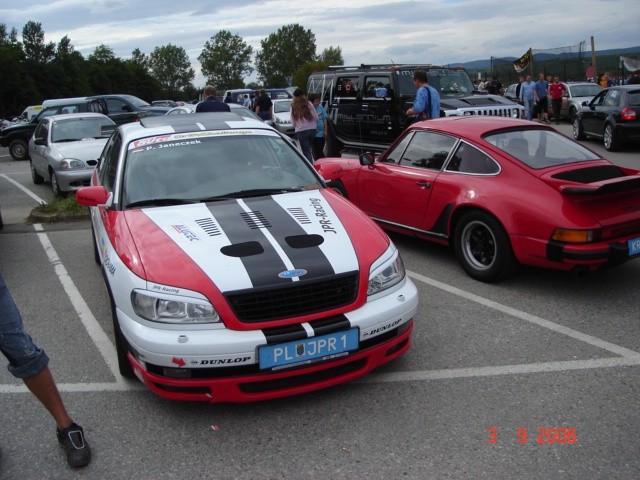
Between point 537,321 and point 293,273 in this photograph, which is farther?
point 537,321

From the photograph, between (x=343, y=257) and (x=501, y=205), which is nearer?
(x=343, y=257)

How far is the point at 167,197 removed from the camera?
14.4 feet

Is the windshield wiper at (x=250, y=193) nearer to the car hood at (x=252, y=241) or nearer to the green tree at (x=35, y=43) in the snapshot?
the car hood at (x=252, y=241)

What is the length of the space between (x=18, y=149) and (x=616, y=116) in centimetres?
1744

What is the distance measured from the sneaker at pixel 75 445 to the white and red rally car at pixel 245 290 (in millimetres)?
440

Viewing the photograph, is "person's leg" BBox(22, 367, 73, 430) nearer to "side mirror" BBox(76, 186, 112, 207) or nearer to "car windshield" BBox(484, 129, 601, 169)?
"side mirror" BBox(76, 186, 112, 207)

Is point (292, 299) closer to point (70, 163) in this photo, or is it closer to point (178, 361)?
point (178, 361)

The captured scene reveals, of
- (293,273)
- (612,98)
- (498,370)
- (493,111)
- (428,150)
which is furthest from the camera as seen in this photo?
(612,98)

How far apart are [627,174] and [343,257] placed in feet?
10.8

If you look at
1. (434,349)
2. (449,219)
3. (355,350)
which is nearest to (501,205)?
(449,219)

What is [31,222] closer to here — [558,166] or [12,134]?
[558,166]

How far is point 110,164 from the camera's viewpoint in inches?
212

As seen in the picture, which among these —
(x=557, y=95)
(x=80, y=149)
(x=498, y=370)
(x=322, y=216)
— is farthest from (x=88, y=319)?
(x=557, y=95)

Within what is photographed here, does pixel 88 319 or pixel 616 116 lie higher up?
pixel 616 116
